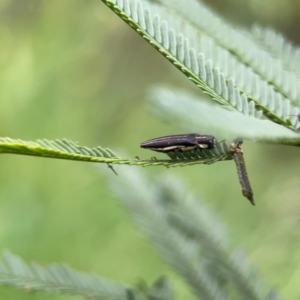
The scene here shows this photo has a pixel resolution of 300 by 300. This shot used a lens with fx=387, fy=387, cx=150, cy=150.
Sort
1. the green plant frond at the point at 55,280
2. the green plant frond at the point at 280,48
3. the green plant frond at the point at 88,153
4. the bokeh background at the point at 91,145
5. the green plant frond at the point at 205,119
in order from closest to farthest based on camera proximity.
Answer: the green plant frond at the point at 205,119 < the green plant frond at the point at 88,153 < the green plant frond at the point at 55,280 < the green plant frond at the point at 280,48 < the bokeh background at the point at 91,145

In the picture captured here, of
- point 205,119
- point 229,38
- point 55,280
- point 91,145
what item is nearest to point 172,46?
point 205,119

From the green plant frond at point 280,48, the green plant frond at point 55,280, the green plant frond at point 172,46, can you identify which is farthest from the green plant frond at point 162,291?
the green plant frond at point 280,48

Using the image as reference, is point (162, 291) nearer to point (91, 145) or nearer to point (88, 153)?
point (88, 153)

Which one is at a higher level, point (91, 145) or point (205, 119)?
point (205, 119)

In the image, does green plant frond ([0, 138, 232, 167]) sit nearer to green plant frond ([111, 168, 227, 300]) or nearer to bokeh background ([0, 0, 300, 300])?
green plant frond ([111, 168, 227, 300])

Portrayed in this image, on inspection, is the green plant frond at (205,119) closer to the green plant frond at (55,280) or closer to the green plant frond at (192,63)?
the green plant frond at (192,63)
